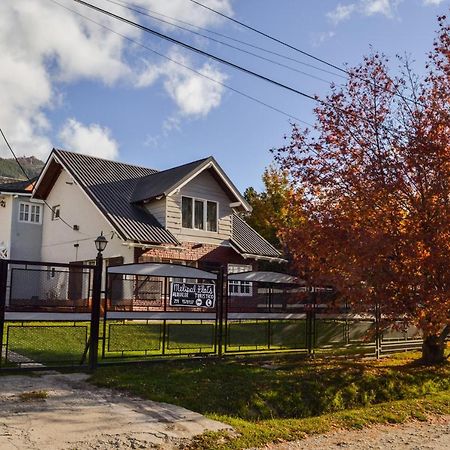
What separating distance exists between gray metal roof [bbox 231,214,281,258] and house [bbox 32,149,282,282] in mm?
68

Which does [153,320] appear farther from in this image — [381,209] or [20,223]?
[20,223]

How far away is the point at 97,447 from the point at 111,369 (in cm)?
408

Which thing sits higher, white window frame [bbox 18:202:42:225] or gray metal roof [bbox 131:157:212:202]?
gray metal roof [bbox 131:157:212:202]

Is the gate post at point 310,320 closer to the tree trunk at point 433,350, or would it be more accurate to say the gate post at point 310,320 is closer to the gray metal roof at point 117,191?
the tree trunk at point 433,350

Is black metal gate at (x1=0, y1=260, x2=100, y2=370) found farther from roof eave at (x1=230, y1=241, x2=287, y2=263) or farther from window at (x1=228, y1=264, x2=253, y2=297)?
roof eave at (x1=230, y1=241, x2=287, y2=263)

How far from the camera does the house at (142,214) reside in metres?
23.2

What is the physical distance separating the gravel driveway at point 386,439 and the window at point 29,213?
74.2 ft

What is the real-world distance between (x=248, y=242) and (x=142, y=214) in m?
5.71

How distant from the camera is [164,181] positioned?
24.9 meters

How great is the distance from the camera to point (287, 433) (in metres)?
7.92

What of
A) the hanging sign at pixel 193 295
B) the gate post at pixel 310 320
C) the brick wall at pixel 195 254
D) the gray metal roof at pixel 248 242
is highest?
the gray metal roof at pixel 248 242

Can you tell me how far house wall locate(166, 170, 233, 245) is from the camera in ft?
79.4

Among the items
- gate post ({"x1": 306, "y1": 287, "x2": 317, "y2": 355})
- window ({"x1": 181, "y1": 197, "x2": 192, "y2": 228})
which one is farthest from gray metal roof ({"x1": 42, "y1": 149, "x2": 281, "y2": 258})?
gate post ({"x1": 306, "y1": 287, "x2": 317, "y2": 355})

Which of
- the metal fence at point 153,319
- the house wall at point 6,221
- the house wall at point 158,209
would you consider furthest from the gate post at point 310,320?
the house wall at point 6,221
